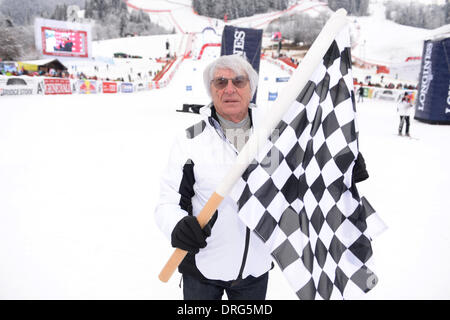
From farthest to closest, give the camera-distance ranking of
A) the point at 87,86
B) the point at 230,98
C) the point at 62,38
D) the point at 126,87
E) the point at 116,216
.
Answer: the point at 62,38 < the point at 126,87 < the point at 87,86 < the point at 116,216 < the point at 230,98

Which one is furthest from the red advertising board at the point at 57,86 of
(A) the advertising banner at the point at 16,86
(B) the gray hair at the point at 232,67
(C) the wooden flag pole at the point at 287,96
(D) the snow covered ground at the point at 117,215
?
(C) the wooden flag pole at the point at 287,96

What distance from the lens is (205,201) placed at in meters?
1.25

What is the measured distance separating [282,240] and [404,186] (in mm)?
4185

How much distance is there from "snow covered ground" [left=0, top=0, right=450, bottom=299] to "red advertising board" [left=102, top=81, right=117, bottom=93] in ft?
38.9

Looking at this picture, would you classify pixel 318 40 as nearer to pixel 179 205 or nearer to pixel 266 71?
pixel 179 205

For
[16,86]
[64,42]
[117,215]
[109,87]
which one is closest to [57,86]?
[16,86]

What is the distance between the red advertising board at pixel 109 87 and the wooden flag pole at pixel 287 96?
65.1 ft

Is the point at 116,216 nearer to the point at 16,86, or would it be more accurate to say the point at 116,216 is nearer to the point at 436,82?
the point at 436,82

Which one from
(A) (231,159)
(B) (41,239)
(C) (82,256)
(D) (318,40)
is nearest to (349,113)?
(D) (318,40)

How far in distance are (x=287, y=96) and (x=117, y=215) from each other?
9.42ft

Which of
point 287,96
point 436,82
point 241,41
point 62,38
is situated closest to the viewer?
point 287,96

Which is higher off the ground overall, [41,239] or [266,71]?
[266,71]
